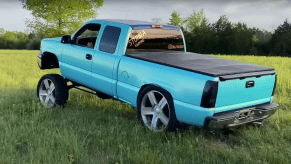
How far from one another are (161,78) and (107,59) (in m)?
1.33

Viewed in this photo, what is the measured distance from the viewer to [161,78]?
4.69m

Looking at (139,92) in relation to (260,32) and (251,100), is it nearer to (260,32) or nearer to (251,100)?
(251,100)

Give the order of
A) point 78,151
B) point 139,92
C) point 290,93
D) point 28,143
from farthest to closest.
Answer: point 290,93 < point 139,92 < point 28,143 < point 78,151

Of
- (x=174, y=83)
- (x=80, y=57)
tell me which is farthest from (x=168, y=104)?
(x=80, y=57)

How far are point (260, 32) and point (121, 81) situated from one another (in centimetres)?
5535

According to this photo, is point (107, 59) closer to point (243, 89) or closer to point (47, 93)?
point (47, 93)

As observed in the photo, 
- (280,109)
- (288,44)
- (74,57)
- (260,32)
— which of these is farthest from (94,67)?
(260,32)

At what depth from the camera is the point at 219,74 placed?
4.16 m

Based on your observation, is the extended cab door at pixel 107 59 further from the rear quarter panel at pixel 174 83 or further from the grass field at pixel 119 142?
the grass field at pixel 119 142

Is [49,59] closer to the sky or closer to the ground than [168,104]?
closer to the sky

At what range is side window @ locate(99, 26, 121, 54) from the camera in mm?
5645

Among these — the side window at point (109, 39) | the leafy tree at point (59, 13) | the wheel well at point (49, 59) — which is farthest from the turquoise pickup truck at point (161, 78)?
the leafy tree at point (59, 13)

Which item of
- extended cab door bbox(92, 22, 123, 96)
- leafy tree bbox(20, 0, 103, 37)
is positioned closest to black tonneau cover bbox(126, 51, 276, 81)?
extended cab door bbox(92, 22, 123, 96)

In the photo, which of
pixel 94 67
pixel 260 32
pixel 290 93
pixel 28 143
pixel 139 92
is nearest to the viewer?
pixel 28 143
